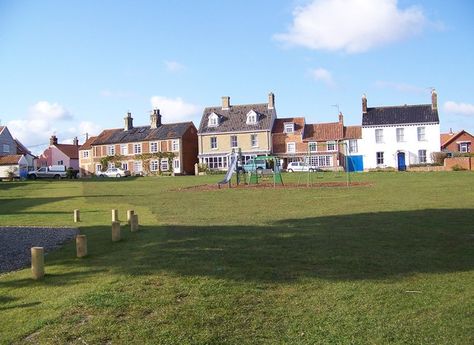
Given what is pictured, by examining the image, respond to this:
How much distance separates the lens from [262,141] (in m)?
69.3

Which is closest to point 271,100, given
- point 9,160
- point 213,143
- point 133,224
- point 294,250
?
point 213,143

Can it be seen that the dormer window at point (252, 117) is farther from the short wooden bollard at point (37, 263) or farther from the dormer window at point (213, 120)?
the short wooden bollard at point (37, 263)

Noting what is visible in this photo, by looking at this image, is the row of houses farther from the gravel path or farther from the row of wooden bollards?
the row of wooden bollards

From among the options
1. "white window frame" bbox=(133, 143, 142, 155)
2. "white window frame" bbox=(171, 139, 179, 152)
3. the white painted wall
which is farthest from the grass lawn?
"white window frame" bbox=(133, 143, 142, 155)

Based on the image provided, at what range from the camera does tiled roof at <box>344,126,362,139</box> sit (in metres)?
66.2

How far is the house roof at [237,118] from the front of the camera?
69812 mm

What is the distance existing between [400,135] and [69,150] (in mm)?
62270

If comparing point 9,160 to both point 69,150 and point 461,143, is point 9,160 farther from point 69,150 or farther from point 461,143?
point 461,143

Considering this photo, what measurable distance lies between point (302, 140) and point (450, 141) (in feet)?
69.9

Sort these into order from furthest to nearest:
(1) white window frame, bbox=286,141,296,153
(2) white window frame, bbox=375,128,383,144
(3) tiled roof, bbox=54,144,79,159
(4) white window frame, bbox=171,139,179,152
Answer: (3) tiled roof, bbox=54,144,79,159 → (4) white window frame, bbox=171,139,179,152 → (1) white window frame, bbox=286,141,296,153 → (2) white window frame, bbox=375,128,383,144

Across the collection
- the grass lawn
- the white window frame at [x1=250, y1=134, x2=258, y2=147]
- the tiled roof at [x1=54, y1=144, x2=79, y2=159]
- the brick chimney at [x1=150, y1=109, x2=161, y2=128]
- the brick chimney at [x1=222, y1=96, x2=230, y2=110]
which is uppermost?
the brick chimney at [x1=222, y1=96, x2=230, y2=110]

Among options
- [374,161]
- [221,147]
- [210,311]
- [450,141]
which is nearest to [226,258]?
[210,311]

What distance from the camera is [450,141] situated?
71.2 meters

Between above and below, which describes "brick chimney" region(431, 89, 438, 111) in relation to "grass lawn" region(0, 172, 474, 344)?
above
